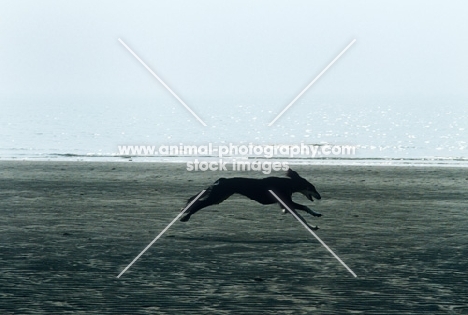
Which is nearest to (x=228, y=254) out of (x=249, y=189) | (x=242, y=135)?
(x=249, y=189)

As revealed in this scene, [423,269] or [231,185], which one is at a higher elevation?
[231,185]

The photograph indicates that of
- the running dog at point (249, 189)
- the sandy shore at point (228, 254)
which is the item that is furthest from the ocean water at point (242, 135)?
the running dog at point (249, 189)

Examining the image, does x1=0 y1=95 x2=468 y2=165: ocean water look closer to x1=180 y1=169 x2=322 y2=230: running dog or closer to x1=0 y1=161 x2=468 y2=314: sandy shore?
x1=0 y1=161 x2=468 y2=314: sandy shore

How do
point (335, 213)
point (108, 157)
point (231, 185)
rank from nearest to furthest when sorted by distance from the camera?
point (231, 185)
point (335, 213)
point (108, 157)

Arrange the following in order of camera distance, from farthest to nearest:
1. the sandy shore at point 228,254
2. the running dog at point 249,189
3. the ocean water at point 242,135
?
the ocean water at point 242,135, the running dog at point 249,189, the sandy shore at point 228,254

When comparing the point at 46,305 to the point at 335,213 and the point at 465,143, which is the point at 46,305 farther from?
the point at 465,143

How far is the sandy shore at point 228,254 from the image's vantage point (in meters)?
9.20

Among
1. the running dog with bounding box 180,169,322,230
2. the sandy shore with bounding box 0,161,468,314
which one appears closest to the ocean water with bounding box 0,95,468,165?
the sandy shore with bounding box 0,161,468,314

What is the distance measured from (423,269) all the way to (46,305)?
15.0 ft

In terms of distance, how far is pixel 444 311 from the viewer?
8.84 meters

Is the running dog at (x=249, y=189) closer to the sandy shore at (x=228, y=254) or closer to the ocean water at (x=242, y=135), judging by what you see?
the sandy shore at (x=228, y=254)

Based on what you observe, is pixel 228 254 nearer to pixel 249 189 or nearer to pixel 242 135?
pixel 249 189

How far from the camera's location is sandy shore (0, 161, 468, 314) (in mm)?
9195

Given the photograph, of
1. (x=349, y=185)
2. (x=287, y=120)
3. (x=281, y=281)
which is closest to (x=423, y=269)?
(x=281, y=281)
